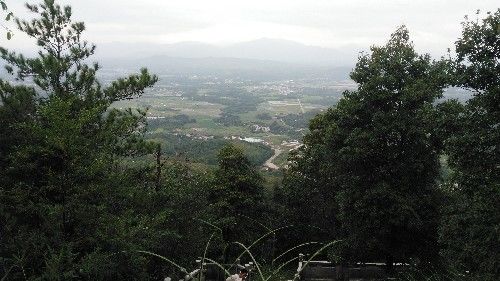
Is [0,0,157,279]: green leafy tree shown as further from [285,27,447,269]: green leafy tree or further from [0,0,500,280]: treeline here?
[285,27,447,269]: green leafy tree

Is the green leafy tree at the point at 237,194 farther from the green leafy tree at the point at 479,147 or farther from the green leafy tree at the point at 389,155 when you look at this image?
the green leafy tree at the point at 479,147

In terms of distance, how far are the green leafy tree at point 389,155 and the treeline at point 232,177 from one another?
5cm

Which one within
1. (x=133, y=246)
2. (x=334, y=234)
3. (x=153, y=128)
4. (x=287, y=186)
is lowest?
(x=153, y=128)

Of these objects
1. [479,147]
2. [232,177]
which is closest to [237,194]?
[232,177]

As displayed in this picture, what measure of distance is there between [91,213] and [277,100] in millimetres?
179525

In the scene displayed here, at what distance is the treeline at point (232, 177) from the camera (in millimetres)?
8141

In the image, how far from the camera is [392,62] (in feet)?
45.9

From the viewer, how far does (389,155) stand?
45.7ft

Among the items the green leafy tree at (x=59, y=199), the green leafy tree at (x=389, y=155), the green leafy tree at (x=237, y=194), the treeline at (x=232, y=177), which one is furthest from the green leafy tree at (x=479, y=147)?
the green leafy tree at (x=237, y=194)

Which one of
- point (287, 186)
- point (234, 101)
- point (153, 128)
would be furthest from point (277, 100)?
point (287, 186)

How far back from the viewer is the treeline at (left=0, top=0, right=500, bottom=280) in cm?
814

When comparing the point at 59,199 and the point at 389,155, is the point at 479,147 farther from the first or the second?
the point at 59,199

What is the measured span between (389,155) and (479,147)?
4379 mm

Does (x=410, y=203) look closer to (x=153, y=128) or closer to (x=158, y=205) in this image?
(x=158, y=205)
